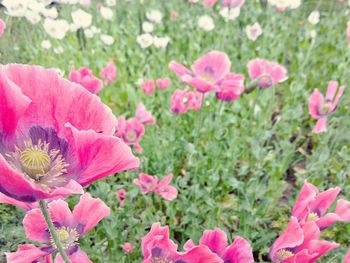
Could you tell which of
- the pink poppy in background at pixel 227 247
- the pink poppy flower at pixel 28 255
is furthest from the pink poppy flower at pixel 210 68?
the pink poppy flower at pixel 28 255

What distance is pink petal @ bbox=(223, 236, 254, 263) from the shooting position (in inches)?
39.7

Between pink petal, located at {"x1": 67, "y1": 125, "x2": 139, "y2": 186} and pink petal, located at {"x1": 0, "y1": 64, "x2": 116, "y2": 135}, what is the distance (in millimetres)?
49

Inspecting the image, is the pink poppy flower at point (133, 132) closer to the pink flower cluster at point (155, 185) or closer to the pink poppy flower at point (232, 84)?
the pink flower cluster at point (155, 185)

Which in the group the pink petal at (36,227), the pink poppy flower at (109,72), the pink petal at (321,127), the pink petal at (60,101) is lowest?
the pink petal at (321,127)

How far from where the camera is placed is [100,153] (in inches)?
27.8

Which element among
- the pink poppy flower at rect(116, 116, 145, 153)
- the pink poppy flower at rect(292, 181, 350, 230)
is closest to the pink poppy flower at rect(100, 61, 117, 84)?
the pink poppy flower at rect(116, 116, 145, 153)

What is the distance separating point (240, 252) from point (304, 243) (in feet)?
0.47

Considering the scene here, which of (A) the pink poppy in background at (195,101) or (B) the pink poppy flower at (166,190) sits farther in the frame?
(A) the pink poppy in background at (195,101)

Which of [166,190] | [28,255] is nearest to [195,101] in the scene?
[166,190]

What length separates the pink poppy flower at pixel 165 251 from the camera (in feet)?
2.90

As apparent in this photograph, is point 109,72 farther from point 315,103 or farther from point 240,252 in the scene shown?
point 240,252

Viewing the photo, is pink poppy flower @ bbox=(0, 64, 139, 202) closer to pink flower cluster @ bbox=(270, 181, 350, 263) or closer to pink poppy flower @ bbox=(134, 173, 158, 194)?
pink flower cluster @ bbox=(270, 181, 350, 263)

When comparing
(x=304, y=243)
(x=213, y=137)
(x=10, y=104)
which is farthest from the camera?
(x=213, y=137)

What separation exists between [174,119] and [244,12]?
6.69ft
